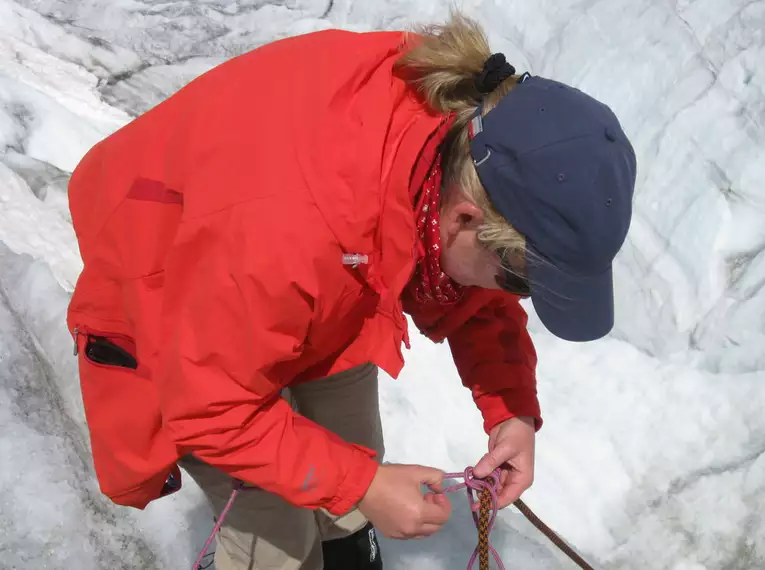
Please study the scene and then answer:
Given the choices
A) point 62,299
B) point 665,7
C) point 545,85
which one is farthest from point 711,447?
point 62,299

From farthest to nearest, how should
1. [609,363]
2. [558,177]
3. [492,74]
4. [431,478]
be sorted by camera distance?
[609,363] < [431,478] < [492,74] < [558,177]

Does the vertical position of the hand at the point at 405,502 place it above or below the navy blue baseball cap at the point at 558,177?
below

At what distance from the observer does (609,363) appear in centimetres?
187

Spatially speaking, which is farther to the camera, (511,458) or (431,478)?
(511,458)

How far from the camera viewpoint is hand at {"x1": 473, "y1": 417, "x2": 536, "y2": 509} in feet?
3.52

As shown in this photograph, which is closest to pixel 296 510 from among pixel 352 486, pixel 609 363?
pixel 352 486

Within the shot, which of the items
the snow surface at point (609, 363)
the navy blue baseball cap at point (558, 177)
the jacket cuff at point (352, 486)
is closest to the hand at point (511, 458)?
the jacket cuff at point (352, 486)

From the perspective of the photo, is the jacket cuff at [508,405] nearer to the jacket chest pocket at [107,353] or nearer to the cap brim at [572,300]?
the cap brim at [572,300]

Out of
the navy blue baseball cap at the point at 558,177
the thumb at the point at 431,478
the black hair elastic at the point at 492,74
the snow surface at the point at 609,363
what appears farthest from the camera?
the snow surface at the point at 609,363

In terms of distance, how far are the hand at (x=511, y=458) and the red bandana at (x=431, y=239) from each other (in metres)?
0.27

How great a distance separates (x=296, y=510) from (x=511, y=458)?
0.38 metres

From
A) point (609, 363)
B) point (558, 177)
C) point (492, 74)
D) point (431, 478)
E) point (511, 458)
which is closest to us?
point (558, 177)

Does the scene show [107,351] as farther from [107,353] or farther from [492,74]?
[492,74]

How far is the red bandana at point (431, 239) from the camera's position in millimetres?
895
